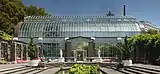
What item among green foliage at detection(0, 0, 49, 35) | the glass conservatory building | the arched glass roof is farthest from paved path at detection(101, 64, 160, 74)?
green foliage at detection(0, 0, 49, 35)

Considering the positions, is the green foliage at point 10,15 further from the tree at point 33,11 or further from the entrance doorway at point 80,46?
the entrance doorway at point 80,46

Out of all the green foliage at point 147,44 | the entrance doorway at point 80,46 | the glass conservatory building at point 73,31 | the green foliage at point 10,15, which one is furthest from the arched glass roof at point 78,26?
the green foliage at point 147,44

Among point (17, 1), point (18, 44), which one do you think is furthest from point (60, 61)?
point (17, 1)

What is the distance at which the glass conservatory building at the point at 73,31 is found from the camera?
52062 millimetres

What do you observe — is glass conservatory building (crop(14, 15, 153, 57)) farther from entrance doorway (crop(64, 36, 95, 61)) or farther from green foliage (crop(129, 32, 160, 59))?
green foliage (crop(129, 32, 160, 59))

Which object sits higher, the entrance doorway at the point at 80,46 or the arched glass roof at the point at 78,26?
the arched glass roof at the point at 78,26

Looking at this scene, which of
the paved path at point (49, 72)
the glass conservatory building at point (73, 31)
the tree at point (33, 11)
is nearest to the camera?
the paved path at point (49, 72)

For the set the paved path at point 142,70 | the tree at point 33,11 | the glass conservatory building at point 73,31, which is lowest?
the paved path at point 142,70

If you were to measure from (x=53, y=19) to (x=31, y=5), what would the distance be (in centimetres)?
1360

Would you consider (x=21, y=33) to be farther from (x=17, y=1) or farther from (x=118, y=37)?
(x=118, y=37)

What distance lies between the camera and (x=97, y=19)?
58.0 m

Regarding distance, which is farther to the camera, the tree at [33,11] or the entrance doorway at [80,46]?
the tree at [33,11]

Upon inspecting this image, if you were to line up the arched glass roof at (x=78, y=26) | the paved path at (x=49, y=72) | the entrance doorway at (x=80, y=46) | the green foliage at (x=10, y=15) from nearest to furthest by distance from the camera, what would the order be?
the paved path at (x=49, y=72), the entrance doorway at (x=80, y=46), the green foliage at (x=10, y=15), the arched glass roof at (x=78, y=26)

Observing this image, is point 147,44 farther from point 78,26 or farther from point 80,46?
point 78,26
